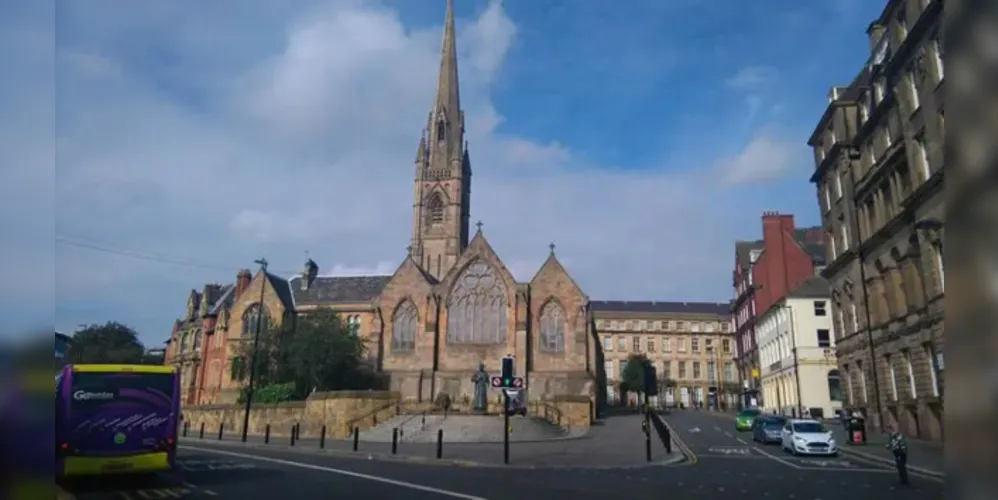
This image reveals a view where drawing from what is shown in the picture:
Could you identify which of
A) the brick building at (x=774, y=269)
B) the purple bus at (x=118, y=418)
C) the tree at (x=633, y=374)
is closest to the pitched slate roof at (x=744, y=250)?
the brick building at (x=774, y=269)

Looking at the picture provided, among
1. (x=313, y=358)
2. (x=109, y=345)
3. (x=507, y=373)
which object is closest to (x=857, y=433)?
(x=507, y=373)

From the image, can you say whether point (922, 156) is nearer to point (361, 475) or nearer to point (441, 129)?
point (361, 475)

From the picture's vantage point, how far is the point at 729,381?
100938mm

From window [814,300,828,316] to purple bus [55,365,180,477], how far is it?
54.2 metres

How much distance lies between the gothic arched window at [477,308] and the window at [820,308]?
2757cm

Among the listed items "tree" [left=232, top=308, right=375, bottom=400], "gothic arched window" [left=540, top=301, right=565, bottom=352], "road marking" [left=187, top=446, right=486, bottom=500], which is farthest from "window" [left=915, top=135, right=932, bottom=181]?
"tree" [left=232, top=308, right=375, bottom=400]

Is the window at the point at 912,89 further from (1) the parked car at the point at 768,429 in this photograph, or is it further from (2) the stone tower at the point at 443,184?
(2) the stone tower at the point at 443,184

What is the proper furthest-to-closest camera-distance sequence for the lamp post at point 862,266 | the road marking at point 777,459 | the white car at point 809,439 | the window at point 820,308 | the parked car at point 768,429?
the window at point 820,308
the lamp post at point 862,266
the parked car at point 768,429
the white car at point 809,439
the road marking at point 777,459

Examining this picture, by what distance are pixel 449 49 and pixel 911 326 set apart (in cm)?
7790

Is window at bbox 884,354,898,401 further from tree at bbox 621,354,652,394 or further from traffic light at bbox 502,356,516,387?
tree at bbox 621,354,652,394

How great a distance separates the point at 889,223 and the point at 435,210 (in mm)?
58442

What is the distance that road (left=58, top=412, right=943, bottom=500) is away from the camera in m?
14.3

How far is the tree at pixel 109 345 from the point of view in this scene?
47844mm

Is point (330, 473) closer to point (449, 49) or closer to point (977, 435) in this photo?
point (977, 435)
